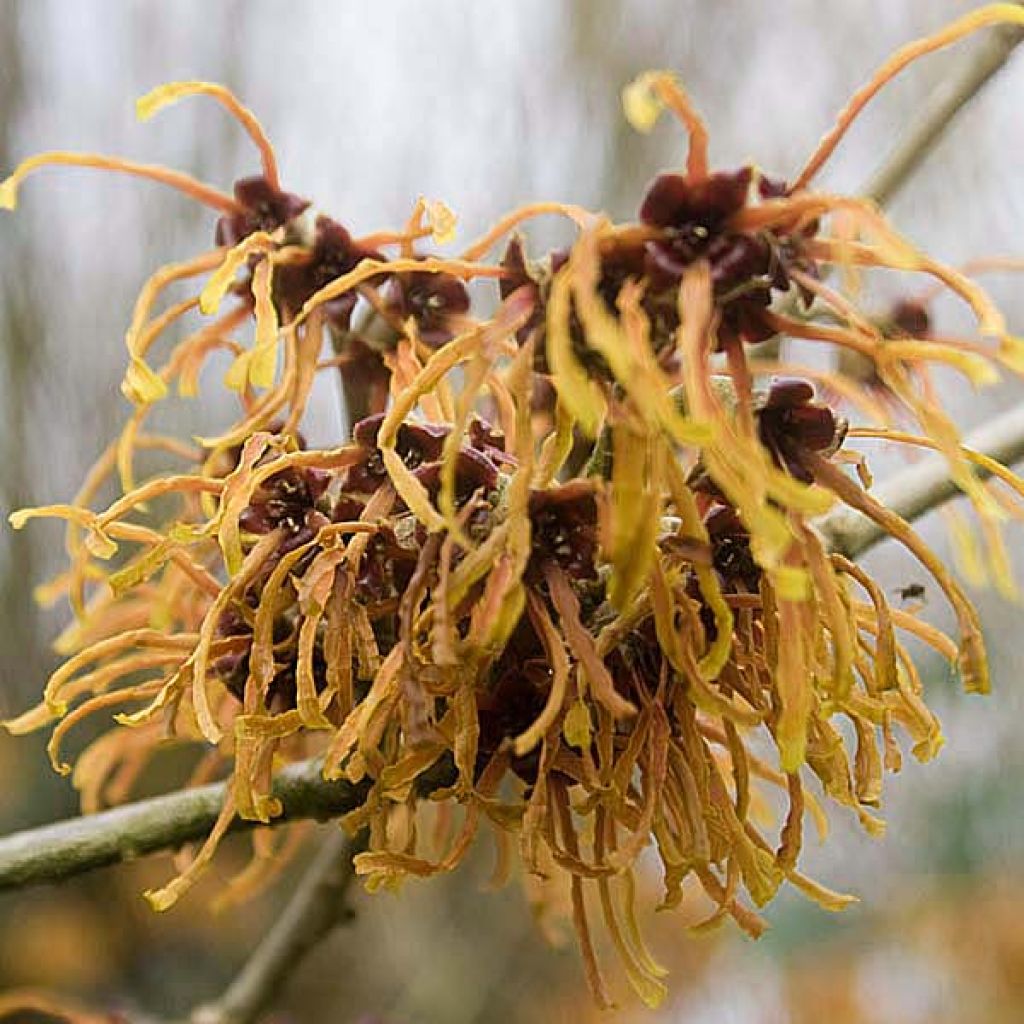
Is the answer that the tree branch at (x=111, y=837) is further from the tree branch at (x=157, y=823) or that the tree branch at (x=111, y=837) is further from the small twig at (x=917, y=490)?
the small twig at (x=917, y=490)

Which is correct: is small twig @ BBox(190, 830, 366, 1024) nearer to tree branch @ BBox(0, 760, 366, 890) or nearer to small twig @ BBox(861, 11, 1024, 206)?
tree branch @ BBox(0, 760, 366, 890)

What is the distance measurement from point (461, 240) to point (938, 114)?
2.12 m

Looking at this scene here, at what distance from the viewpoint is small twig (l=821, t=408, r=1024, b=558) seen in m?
0.86

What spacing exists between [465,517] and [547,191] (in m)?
2.77

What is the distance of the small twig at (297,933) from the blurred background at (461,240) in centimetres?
192

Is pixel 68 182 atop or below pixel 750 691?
atop

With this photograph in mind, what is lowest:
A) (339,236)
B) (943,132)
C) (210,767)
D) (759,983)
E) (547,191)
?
(759,983)

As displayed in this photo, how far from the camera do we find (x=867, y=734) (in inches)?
29.4

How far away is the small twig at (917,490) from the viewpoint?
86cm

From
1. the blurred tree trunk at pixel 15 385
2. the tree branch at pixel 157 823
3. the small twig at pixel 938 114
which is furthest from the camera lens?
the blurred tree trunk at pixel 15 385

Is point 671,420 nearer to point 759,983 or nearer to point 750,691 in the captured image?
point 750,691

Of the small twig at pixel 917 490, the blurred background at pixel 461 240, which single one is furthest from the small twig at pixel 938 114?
the blurred background at pixel 461 240

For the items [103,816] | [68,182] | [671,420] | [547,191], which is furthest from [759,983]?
[671,420]

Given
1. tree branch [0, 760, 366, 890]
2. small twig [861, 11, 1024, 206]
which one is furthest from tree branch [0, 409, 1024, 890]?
small twig [861, 11, 1024, 206]
